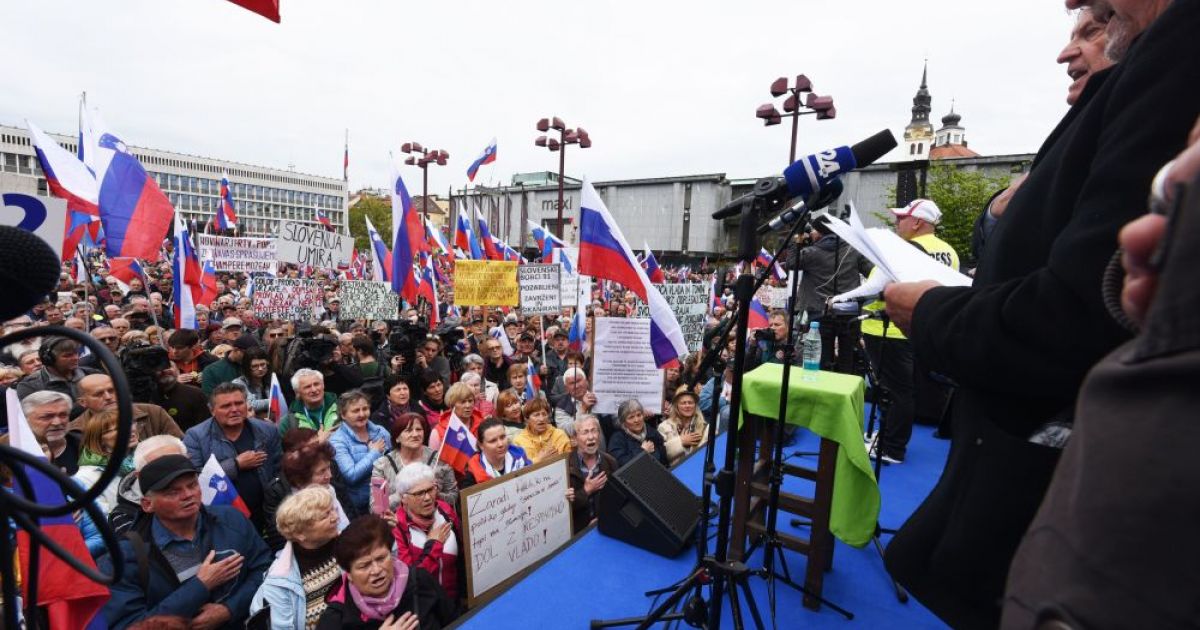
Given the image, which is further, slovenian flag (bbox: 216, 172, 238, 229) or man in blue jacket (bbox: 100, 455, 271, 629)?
slovenian flag (bbox: 216, 172, 238, 229)

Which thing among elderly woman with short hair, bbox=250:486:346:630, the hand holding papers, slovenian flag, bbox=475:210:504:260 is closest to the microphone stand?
the hand holding papers

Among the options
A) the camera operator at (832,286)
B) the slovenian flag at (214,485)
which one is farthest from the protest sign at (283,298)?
the camera operator at (832,286)

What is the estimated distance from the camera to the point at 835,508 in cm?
316

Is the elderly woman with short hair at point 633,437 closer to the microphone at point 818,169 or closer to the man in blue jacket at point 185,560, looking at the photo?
the man in blue jacket at point 185,560

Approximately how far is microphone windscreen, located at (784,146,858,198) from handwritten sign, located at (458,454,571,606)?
2.66 m

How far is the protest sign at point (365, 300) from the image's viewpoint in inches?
426

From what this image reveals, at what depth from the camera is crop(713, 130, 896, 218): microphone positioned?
7.18 ft

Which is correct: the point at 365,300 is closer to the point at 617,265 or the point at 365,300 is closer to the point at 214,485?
the point at 617,265

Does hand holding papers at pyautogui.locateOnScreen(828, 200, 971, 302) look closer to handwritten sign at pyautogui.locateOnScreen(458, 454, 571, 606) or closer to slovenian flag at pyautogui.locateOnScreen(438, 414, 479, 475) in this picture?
handwritten sign at pyautogui.locateOnScreen(458, 454, 571, 606)

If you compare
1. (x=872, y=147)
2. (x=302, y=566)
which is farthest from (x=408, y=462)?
(x=872, y=147)

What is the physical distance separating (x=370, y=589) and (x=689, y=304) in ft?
20.5

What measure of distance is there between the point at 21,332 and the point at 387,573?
2.52 metres

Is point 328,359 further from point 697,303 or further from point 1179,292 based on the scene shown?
point 1179,292

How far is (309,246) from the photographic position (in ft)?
36.1
